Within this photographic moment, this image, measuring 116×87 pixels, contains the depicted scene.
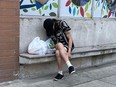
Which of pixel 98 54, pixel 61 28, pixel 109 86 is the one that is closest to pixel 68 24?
pixel 61 28

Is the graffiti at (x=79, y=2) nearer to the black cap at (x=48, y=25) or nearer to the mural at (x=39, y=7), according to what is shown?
the mural at (x=39, y=7)

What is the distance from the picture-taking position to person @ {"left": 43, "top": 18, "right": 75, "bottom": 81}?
5945mm

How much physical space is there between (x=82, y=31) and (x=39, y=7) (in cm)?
147

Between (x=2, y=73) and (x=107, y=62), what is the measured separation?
3487 millimetres

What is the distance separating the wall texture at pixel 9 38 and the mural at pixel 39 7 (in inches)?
12.3

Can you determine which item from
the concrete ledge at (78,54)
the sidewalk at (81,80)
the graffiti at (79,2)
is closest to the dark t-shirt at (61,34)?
the concrete ledge at (78,54)

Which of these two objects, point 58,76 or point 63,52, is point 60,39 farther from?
point 58,76

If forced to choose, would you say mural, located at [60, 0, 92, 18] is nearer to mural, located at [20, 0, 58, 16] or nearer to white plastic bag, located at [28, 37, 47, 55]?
mural, located at [20, 0, 58, 16]

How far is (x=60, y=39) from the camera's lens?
244 inches

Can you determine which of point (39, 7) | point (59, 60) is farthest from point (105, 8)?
point (59, 60)

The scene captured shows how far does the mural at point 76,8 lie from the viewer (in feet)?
22.3

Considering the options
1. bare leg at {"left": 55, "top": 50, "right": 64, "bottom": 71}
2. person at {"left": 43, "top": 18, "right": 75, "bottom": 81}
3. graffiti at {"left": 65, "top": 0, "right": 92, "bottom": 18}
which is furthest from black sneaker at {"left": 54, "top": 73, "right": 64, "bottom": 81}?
graffiti at {"left": 65, "top": 0, "right": 92, "bottom": 18}

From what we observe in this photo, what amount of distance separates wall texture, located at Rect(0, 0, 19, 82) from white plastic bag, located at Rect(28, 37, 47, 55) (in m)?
0.30

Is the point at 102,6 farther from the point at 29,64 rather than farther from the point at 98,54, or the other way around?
the point at 29,64
